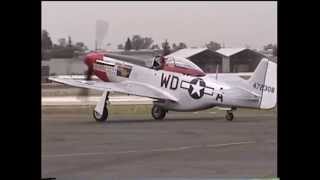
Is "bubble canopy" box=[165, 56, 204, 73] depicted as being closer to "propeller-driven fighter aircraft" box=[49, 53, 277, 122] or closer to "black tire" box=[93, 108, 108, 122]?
"propeller-driven fighter aircraft" box=[49, 53, 277, 122]

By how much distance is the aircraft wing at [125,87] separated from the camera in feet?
56.7

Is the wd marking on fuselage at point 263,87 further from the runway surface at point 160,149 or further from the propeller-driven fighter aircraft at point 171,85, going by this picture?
the runway surface at point 160,149

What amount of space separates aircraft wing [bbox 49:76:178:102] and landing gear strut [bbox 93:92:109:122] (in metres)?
0.30

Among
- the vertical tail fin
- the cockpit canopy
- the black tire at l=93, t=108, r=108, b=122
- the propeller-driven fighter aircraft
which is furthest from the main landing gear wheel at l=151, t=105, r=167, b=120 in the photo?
the vertical tail fin

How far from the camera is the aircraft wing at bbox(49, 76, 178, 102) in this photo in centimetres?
1728

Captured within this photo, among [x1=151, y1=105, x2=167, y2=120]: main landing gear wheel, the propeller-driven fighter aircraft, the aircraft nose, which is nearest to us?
the propeller-driven fighter aircraft

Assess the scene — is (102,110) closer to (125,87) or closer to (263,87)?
(125,87)

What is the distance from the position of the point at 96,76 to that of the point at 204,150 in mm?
9184

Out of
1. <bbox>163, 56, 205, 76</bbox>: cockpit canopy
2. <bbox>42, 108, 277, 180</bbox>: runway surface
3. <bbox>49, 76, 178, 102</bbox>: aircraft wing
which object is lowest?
<bbox>42, 108, 277, 180</bbox>: runway surface

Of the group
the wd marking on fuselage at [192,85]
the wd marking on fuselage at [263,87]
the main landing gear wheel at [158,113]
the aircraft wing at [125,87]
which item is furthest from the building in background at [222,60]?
the main landing gear wheel at [158,113]

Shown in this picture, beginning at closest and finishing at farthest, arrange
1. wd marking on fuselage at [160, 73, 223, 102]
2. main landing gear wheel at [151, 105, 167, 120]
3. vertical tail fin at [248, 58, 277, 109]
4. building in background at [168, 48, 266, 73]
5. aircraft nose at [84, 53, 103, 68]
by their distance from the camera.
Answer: building in background at [168, 48, 266, 73]
vertical tail fin at [248, 58, 277, 109]
wd marking on fuselage at [160, 73, 223, 102]
aircraft nose at [84, 53, 103, 68]
main landing gear wheel at [151, 105, 167, 120]

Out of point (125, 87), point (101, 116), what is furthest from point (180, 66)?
point (101, 116)

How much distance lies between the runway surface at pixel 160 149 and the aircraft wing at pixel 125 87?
0.84m
